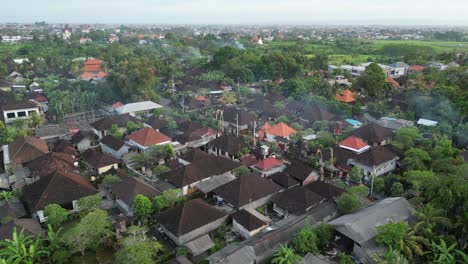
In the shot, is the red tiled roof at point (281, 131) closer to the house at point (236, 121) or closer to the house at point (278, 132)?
the house at point (278, 132)

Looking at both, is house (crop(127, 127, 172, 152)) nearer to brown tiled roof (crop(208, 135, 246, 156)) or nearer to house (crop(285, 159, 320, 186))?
brown tiled roof (crop(208, 135, 246, 156))

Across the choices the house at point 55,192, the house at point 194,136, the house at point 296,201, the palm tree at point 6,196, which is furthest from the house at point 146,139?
the house at point 296,201

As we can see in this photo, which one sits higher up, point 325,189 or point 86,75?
point 86,75

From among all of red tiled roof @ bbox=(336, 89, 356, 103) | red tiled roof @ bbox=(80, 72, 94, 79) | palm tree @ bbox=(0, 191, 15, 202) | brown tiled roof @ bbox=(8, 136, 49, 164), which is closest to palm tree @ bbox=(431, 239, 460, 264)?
palm tree @ bbox=(0, 191, 15, 202)

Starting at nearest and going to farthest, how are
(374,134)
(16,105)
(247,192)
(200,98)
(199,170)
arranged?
(247,192) → (199,170) → (374,134) → (16,105) → (200,98)

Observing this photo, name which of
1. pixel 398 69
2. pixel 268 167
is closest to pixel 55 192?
pixel 268 167

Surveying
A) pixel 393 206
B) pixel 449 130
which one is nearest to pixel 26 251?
pixel 393 206

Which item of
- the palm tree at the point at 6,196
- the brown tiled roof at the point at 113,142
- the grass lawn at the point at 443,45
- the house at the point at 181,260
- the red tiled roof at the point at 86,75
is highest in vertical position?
the grass lawn at the point at 443,45

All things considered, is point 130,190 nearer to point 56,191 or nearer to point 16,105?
point 56,191
